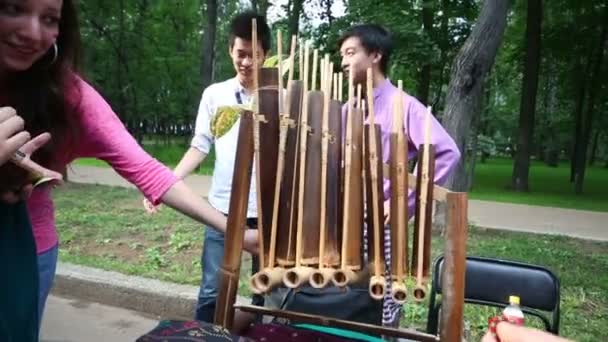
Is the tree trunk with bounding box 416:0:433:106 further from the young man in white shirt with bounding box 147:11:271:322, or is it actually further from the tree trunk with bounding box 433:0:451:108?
the young man in white shirt with bounding box 147:11:271:322

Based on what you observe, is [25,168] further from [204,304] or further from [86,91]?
[204,304]

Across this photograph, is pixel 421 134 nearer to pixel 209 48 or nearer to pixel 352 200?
pixel 352 200

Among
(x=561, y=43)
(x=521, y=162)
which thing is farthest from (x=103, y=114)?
(x=561, y=43)

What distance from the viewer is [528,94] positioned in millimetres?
15359

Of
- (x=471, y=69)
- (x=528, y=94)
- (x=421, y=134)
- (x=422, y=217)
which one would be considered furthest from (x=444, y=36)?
(x=422, y=217)

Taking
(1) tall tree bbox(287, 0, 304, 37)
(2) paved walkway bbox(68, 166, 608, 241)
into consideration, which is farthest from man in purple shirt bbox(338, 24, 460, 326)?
(1) tall tree bbox(287, 0, 304, 37)

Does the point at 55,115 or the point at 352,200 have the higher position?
the point at 55,115

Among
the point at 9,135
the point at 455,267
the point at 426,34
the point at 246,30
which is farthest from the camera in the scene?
the point at 426,34

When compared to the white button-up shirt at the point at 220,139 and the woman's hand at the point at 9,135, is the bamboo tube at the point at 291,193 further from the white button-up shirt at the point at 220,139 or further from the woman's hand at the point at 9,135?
the white button-up shirt at the point at 220,139

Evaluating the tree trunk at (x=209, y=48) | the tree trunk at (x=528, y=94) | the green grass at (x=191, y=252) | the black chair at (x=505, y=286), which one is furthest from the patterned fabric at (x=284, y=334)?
the tree trunk at (x=528, y=94)

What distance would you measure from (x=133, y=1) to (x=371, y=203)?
1707 cm

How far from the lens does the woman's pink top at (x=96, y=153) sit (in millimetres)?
1438

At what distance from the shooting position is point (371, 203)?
4.64ft

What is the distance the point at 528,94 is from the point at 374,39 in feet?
46.1
